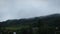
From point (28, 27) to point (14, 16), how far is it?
0.93ft

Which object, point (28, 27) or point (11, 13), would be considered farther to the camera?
point (11, 13)

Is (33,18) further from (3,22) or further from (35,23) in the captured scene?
(3,22)

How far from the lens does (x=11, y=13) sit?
6.39 ft

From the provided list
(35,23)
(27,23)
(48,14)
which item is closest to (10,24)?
(27,23)

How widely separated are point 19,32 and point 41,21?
35cm

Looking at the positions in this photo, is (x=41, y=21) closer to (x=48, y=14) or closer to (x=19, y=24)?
(x=48, y=14)

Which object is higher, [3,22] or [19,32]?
[3,22]

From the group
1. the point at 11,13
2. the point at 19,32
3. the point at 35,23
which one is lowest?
the point at 19,32

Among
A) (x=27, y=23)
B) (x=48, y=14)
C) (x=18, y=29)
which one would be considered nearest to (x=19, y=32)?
(x=18, y=29)

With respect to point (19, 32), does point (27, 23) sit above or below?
above

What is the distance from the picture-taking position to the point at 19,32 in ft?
5.86

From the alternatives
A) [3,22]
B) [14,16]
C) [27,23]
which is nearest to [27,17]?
[27,23]

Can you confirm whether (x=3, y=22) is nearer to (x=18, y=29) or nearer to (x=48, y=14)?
(x=18, y=29)

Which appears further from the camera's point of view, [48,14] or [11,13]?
[11,13]
